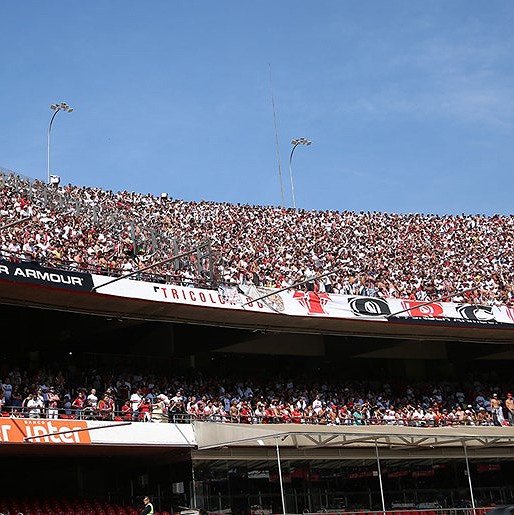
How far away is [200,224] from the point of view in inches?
1705

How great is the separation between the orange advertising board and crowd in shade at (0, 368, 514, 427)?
0.41 meters

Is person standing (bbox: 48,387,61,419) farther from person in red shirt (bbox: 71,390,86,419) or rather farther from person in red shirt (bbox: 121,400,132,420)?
person in red shirt (bbox: 121,400,132,420)

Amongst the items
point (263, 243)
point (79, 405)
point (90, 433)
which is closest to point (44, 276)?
point (79, 405)

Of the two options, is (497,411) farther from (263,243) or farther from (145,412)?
(145,412)

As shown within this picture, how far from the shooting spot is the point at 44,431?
2355 centimetres

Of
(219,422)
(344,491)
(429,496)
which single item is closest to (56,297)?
(219,422)

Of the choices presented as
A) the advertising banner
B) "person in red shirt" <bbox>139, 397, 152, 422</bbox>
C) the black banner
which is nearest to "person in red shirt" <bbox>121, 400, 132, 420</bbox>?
"person in red shirt" <bbox>139, 397, 152, 422</bbox>

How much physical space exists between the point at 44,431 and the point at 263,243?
20.5m

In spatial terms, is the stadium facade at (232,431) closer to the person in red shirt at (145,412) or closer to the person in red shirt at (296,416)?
the person in red shirt at (145,412)

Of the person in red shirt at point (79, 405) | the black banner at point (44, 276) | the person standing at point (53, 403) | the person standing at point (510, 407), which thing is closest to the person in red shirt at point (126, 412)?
the person in red shirt at point (79, 405)

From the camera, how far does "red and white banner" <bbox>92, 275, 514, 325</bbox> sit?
28.1m

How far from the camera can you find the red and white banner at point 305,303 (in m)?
28.1

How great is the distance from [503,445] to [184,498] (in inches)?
545

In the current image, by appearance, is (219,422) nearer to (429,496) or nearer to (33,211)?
(429,496)
